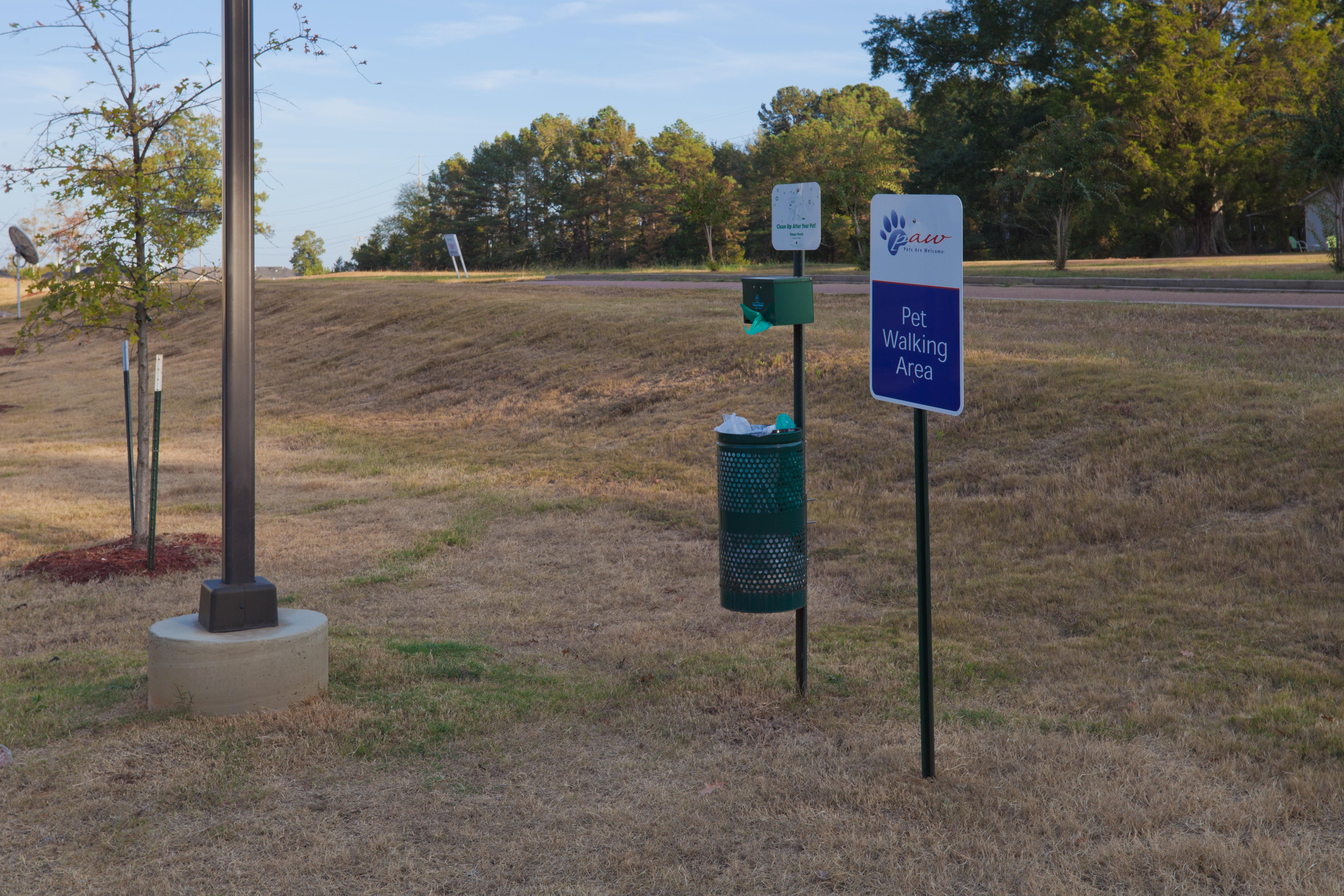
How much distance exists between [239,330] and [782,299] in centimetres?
259

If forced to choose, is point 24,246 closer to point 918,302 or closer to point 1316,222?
point 918,302

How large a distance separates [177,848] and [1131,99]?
1492 inches

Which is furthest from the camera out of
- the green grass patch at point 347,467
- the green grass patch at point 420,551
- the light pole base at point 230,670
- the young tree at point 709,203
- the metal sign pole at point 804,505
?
the young tree at point 709,203

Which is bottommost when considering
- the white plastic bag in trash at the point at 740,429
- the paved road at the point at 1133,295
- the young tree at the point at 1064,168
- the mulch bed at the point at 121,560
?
the mulch bed at the point at 121,560

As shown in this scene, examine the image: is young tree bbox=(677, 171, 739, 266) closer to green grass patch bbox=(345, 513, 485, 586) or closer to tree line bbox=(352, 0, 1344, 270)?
tree line bbox=(352, 0, 1344, 270)

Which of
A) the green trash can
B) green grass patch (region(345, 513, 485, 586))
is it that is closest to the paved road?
green grass patch (region(345, 513, 485, 586))

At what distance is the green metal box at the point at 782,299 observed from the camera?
4797mm

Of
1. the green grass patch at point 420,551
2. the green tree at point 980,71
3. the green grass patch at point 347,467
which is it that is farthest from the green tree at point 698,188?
the green grass patch at point 420,551

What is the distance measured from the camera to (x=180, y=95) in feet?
27.7

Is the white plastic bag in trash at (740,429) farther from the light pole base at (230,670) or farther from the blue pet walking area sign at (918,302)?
the light pole base at (230,670)

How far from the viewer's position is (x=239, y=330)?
5059 mm

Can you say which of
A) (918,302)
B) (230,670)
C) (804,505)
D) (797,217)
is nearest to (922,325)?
(918,302)

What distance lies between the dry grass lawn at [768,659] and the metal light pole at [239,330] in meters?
0.64

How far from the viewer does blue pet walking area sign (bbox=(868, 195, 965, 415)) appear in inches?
152
